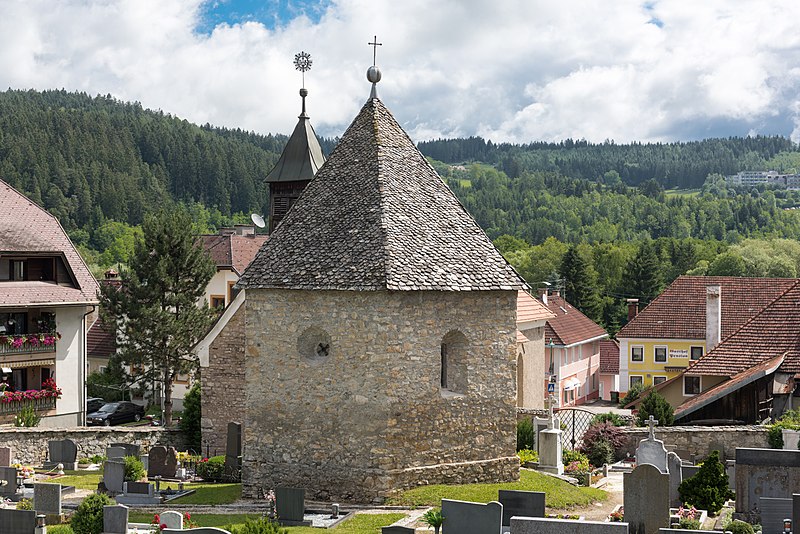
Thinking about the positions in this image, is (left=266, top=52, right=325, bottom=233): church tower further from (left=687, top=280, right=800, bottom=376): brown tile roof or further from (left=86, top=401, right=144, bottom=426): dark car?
(left=86, top=401, right=144, bottom=426): dark car

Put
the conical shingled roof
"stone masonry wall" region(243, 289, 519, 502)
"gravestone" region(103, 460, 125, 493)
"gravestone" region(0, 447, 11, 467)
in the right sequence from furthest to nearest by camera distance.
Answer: "gravestone" region(0, 447, 11, 467), "gravestone" region(103, 460, 125, 493), the conical shingled roof, "stone masonry wall" region(243, 289, 519, 502)

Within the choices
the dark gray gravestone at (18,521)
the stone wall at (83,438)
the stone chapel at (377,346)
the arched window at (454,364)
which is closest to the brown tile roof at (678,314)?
the stone wall at (83,438)

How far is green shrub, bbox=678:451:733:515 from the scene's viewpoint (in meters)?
21.5

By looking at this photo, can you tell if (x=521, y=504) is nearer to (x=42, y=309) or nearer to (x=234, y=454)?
(x=234, y=454)

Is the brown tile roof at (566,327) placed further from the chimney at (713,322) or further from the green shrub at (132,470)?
the green shrub at (132,470)

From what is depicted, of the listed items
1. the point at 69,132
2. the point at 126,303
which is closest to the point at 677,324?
the point at 126,303

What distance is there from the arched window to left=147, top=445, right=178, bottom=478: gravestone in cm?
727

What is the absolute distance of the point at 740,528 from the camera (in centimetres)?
1933

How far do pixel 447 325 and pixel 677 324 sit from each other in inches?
1562

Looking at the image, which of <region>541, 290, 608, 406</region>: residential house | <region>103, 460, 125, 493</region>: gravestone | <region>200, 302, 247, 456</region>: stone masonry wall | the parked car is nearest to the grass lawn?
<region>103, 460, 125, 493</region>: gravestone

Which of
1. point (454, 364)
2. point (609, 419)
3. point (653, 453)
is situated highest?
point (454, 364)

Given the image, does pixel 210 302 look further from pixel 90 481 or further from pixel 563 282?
pixel 563 282

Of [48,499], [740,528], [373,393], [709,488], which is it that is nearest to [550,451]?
[373,393]

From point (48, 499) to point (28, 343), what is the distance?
1928 cm
